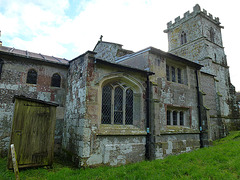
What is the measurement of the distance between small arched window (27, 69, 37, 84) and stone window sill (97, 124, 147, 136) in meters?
4.31

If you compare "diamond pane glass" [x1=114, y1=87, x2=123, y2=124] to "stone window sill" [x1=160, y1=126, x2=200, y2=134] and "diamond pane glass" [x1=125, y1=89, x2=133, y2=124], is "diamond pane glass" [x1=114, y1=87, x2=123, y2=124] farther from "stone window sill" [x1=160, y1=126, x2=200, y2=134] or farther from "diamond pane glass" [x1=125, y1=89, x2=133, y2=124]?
"stone window sill" [x1=160, y1=126, x2=200, y2=134]

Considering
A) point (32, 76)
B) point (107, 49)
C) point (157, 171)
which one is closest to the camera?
point (157, 171)

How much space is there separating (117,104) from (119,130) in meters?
1.26

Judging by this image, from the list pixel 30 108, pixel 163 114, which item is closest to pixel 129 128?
pixel 163 114

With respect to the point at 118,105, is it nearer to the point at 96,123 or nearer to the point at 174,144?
the point at 96,123

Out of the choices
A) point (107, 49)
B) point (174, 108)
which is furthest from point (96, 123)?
point (107, 49)

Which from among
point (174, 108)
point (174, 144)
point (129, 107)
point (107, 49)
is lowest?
point (174, 144)

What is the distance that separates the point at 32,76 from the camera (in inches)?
343

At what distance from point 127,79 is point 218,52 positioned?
18.5 m

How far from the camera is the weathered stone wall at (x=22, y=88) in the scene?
7.79 meters

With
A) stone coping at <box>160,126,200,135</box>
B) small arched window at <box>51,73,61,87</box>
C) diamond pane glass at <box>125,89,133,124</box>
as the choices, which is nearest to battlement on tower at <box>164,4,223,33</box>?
stone coping at <box>160,126,200,135</box>

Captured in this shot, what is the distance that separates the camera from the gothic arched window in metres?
7.83

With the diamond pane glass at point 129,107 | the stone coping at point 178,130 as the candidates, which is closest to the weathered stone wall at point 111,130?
the diamond pane glass at point 129,107

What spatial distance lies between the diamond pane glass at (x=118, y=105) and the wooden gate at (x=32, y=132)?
9.07 feet
